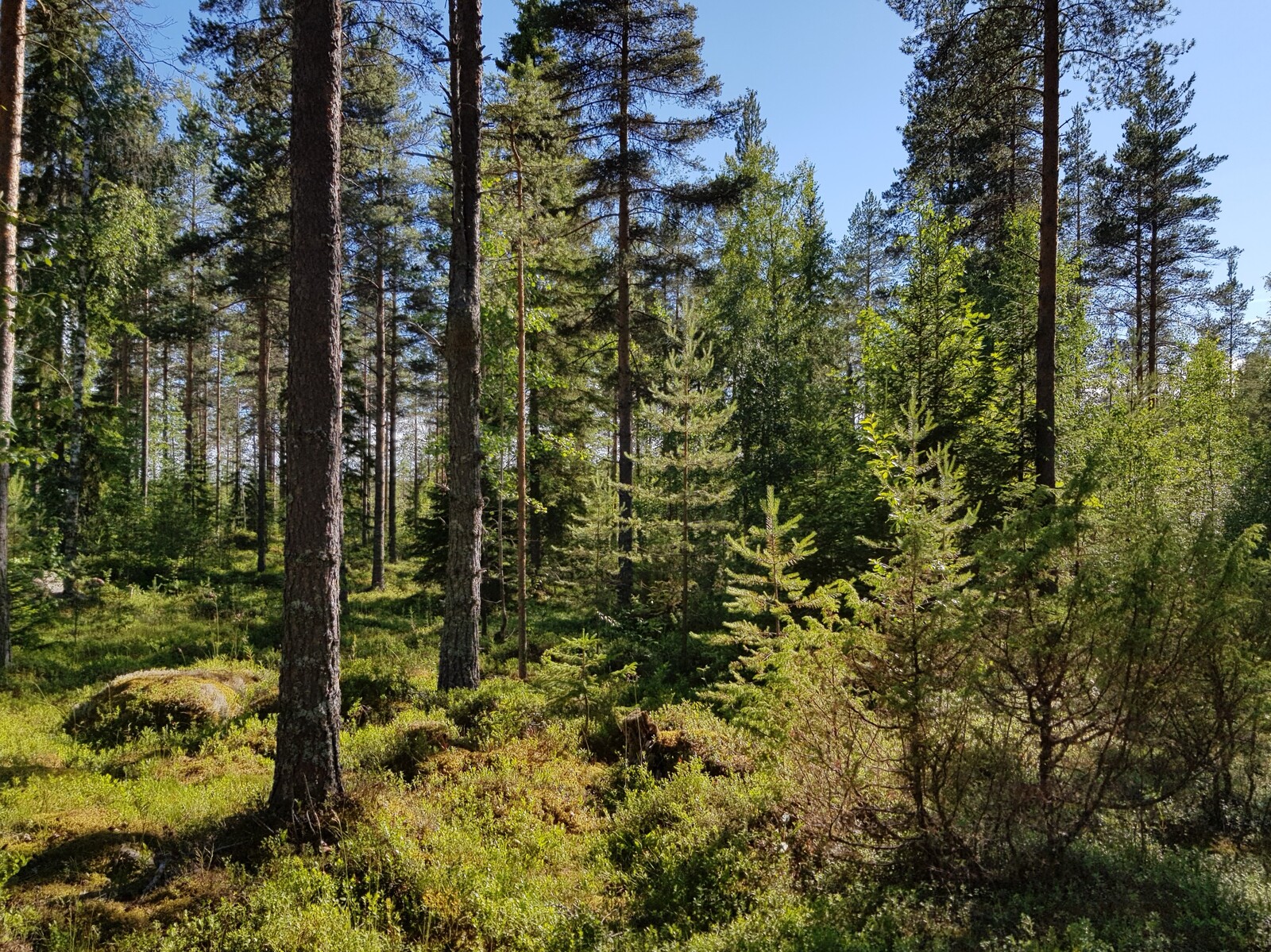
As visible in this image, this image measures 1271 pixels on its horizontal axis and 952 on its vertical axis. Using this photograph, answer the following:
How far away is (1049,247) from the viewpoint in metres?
9.21

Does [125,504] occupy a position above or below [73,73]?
below

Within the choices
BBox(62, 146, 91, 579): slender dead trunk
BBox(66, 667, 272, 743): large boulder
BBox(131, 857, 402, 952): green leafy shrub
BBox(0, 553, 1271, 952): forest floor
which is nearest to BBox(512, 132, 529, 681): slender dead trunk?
BBox(0, 553, 1271, 952): forest floor

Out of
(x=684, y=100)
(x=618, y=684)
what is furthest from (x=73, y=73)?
(x=618, y=684)

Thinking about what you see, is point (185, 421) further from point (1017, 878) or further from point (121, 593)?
point (1017, 878)

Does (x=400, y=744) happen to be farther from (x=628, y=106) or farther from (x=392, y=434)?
(x=392, y=434)

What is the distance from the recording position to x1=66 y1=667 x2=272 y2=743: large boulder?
718 centimetres

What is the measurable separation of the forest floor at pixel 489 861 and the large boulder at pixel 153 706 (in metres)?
0.06

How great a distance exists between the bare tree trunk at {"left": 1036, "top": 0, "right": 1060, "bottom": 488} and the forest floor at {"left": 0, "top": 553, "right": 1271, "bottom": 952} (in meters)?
6.13

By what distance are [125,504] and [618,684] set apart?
73.6ft

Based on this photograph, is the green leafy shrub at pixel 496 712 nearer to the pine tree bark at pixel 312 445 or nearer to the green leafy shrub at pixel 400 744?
the green leafy shrub at pixel 400 744

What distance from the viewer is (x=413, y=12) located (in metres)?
7.09

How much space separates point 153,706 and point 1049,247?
1439 centimetres

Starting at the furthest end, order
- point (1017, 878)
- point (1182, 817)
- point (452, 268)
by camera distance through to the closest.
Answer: point (452, 268) → point (1182, 817) → point (1017, 878)

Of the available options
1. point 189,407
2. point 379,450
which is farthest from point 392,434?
point 189,407
